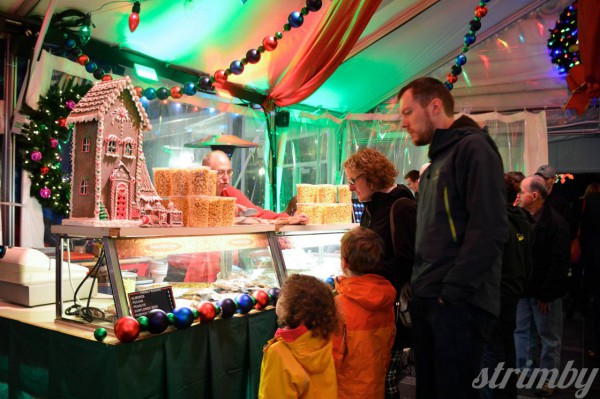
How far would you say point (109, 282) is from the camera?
2.49m

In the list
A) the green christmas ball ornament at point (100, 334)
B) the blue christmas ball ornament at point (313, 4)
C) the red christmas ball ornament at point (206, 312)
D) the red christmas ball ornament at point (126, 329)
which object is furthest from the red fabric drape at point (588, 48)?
the green christmas ball ornament at point (100, 334)

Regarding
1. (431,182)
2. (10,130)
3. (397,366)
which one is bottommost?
(397,366)

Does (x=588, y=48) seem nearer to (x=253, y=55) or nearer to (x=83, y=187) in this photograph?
(x=253, y=55)

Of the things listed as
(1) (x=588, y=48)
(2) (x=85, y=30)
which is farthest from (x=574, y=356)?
(2) (x=85, y=30)

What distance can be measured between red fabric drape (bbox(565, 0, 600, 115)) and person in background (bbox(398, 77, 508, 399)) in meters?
3.62

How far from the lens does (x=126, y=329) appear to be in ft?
7.61

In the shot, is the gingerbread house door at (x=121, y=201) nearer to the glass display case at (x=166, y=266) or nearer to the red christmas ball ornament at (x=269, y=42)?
the glass display case at (x=166, y=266)

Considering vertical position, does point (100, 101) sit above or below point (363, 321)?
above

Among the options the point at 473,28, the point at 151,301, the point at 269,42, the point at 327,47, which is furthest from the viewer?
the point at 473,28

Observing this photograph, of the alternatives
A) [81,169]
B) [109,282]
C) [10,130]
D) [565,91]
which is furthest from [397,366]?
[565,91]

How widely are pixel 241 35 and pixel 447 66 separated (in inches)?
173

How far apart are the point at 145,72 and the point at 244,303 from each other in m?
3.60

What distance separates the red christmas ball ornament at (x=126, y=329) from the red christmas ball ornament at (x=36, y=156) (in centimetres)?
298

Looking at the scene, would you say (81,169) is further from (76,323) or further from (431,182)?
(431,182)
